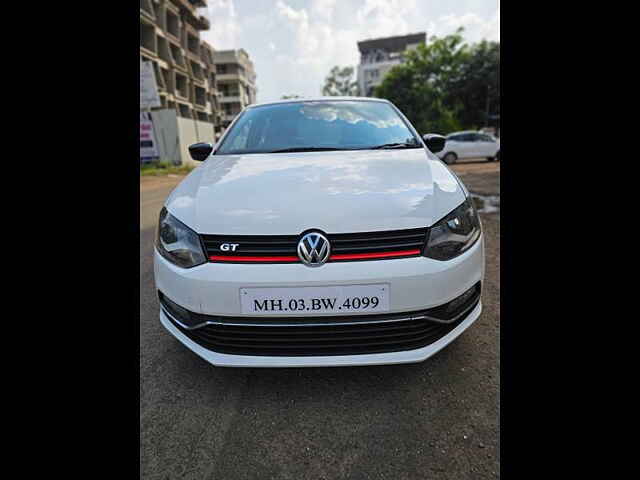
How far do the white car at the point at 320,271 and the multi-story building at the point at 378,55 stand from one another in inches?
2636

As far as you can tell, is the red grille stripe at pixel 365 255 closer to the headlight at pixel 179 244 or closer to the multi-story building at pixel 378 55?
the headlight at pixel 179 244

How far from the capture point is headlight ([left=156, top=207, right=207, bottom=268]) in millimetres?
1425

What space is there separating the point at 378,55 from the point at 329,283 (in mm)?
76401

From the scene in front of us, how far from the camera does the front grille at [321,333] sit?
135 cm

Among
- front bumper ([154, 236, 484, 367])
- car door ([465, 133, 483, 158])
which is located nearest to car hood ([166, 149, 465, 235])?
front bumper ([154, 236, 484, 367])

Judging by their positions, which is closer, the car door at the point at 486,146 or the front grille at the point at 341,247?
the front grille at the point at 341,247

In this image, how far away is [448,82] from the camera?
30.3m

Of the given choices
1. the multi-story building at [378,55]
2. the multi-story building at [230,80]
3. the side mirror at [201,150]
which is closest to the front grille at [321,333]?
the side mirror at [201,150]

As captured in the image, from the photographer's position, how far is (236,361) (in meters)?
1.41

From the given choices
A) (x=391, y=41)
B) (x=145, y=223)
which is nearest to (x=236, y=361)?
(x=145, y=223)

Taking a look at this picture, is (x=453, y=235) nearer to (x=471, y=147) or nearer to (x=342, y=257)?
(x=342, y=257)

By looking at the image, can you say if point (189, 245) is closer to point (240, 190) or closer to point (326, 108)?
point (240, 190)
